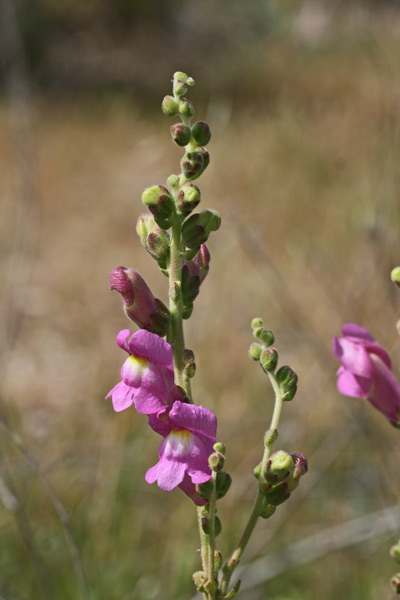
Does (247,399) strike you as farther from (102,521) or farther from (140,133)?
(140,133)

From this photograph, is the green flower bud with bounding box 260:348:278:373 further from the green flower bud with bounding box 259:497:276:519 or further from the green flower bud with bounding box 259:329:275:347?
the green flower bud with bounding box 259:497:276:519

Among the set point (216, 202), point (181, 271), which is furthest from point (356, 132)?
point (181, 271)

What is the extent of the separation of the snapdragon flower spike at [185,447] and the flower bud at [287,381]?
85 mm

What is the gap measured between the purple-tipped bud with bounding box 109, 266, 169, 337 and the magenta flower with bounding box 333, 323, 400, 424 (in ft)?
0.89

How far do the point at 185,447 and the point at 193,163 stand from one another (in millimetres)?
293

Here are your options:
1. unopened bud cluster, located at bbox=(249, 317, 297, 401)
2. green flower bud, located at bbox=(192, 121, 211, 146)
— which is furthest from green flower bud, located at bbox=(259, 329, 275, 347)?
green flower bud, located at bbox=(192, 121, 211, 146)

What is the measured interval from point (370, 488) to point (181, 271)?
1791mm

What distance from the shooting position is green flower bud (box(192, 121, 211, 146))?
0.76 metres

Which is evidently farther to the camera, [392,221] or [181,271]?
[392,221]

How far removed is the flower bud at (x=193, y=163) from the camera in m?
0.76

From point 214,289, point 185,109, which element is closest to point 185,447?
point 185,109

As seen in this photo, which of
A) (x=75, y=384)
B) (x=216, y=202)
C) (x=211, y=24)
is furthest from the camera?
(x=211, y=24)

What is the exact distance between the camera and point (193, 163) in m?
0.76

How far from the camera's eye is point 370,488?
92.5 inches
